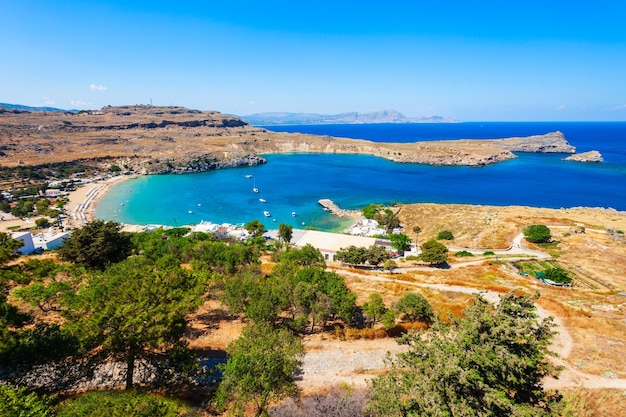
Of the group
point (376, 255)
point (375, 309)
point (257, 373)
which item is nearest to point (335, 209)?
point (376, 255)

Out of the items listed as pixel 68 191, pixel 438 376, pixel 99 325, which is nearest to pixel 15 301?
pixel 99 325

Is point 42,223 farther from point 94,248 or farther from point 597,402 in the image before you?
point 597,402

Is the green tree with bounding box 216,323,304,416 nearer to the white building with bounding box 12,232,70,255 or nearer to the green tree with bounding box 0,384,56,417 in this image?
the green tree with bounding box 0,384,56,417

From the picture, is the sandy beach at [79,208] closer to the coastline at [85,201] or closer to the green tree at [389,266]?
the coastline at [85,201]

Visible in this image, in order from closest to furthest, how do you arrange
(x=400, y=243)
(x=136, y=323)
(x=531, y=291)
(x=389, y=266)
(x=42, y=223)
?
(x=136, y=323) < (x=531, y=291) < (x=389, y=266) < (x=400, y=243) < (x=42, y=223)

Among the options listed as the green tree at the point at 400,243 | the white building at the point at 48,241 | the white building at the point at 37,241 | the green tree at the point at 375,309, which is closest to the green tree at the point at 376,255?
the green tree at the point at 400,243
